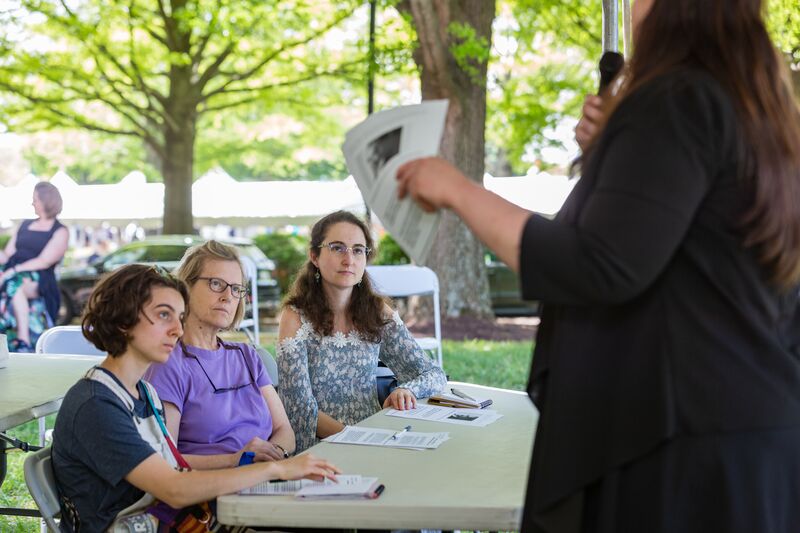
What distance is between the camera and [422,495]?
2.17m

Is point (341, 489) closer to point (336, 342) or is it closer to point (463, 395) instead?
point (463, 395)

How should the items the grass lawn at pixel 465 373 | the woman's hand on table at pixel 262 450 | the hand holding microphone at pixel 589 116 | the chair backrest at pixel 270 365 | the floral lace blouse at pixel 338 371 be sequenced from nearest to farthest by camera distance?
1. the hand holding microphone at pixel 589 116
2. the woman's hand on table at pixel 262 450
3. the floral lace blouse at pixel 338 371
4. the chair backrest at pixel 270 365
5. the grass lawn at pixel 465 373

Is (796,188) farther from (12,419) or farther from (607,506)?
(12,419)

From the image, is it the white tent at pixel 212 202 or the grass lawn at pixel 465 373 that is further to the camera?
the white tent at pixel 212 202

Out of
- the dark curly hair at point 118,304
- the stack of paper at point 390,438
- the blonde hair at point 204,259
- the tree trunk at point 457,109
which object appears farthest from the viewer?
the tree trunk at point 457,109

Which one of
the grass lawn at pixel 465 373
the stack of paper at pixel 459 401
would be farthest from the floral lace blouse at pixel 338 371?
the grass lawn at pixel 465 373

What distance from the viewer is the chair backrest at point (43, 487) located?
2.53 metres

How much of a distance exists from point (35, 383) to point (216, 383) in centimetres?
90

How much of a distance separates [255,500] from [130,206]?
22072 mm

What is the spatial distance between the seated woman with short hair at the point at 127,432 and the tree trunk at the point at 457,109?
28.1 feet

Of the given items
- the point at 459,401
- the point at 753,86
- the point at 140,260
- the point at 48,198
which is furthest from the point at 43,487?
the point at 140,260

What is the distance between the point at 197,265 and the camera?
3.48 m

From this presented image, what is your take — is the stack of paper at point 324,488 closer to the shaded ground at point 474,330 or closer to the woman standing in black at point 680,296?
the woman standing in black at point 680,296

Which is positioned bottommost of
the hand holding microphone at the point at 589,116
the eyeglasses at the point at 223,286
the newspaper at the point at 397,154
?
the eyeglasses at the point at 223,286
